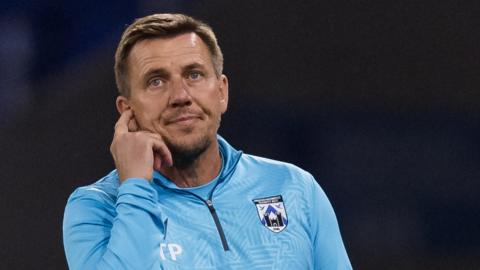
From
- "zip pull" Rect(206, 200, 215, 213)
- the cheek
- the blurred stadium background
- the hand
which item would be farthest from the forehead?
the blurred stadium background

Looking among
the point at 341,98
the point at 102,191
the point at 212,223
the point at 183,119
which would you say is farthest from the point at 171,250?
the point at 341,98

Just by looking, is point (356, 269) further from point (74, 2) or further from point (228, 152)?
point (74, 2)

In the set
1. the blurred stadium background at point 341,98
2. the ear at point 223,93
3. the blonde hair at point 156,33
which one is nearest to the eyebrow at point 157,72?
the blonde hair at point 156,33

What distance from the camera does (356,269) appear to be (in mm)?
4434

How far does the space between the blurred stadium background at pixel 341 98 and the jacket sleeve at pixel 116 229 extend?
123cm

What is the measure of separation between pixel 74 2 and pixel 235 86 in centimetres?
81

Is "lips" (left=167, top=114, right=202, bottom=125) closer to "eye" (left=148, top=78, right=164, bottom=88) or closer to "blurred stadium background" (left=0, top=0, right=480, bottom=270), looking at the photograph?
"eye" (left=148, top=78, right=164, bottom=88)

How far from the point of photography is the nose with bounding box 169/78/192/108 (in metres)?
3.03

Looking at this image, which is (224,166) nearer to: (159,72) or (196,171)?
(196,171)

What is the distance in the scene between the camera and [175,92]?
304cm

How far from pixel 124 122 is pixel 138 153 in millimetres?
188

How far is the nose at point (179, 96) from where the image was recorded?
303 cm

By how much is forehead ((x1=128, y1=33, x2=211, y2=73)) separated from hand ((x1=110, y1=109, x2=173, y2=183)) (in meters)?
0.21

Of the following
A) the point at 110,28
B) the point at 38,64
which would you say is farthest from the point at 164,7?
the point at 38,64
